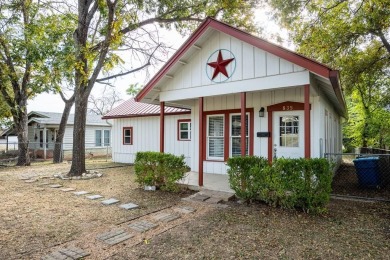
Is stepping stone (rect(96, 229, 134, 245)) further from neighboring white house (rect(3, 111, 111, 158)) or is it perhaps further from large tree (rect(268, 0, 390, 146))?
neighboring white house (rect(3, 111, 111, 158))

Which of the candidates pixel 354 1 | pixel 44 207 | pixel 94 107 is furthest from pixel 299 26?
pixel 94 107

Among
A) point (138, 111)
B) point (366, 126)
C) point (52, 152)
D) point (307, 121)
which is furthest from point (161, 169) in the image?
point (366, 126)

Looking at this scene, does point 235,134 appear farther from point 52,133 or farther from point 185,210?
point 52,133

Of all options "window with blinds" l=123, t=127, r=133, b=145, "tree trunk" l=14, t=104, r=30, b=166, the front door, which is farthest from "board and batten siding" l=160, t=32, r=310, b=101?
"tree trunk" l=14, t=104, r=30, b=166

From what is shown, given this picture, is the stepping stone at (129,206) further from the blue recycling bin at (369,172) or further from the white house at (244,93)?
the blue recycling bin at (369,172)

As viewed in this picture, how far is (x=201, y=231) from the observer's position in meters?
4.37

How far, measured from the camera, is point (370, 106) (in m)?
19.8

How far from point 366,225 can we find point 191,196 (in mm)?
3803

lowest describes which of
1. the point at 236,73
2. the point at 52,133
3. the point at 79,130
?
the point at 79,130

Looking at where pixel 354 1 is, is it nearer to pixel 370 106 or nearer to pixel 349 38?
pixel 349 38

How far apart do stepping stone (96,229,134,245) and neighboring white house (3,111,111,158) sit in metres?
15.7

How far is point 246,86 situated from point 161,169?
3.31 m

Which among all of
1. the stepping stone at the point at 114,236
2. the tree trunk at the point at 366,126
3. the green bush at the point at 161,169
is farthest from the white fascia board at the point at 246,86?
the tree trunk at the point at 366,126

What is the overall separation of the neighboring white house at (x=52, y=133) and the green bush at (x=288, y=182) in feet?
50.5
